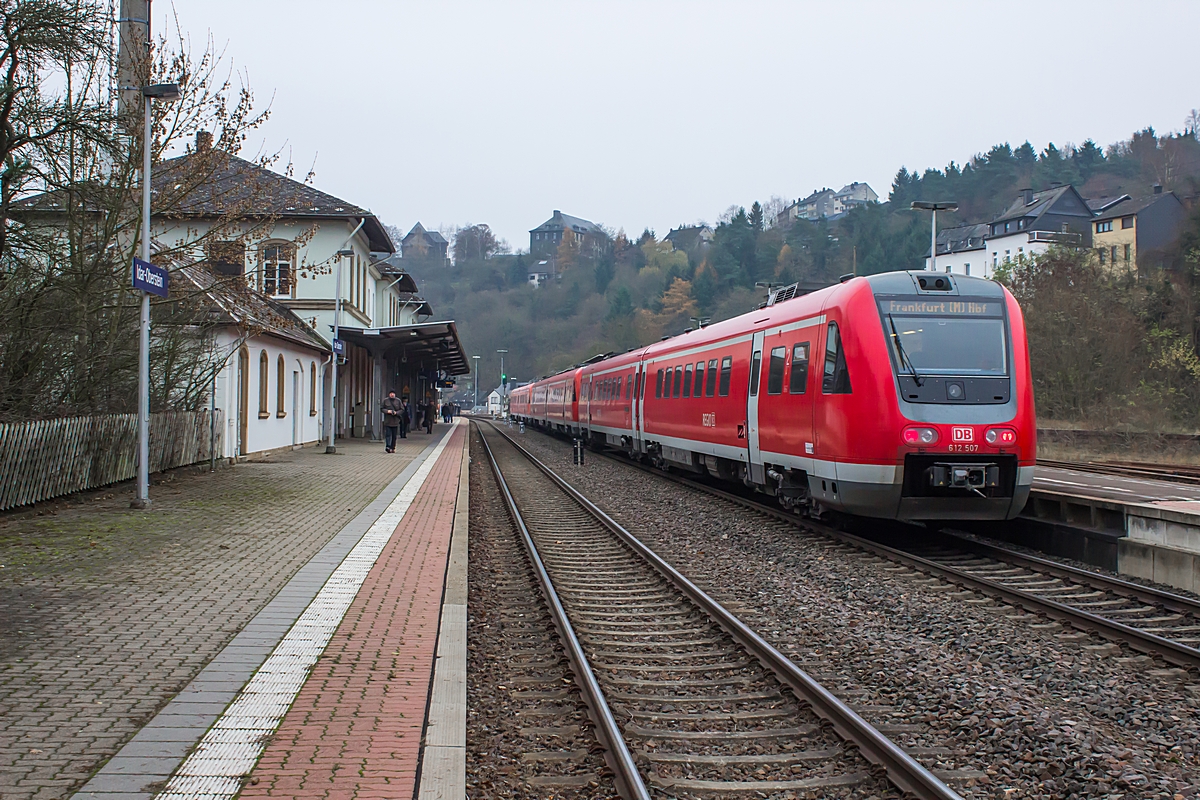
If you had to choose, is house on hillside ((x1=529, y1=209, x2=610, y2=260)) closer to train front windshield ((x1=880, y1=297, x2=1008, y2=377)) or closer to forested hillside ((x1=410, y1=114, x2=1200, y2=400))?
forested hillside ((x1=410, y1=114, x2=1200, y2=400))

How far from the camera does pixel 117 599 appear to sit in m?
7.30

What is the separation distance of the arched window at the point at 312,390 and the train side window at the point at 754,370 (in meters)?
18.8

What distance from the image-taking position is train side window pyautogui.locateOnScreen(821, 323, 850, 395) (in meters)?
10.5

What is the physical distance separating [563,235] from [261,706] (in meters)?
139

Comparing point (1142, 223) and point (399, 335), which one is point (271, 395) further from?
point (1142, 223)

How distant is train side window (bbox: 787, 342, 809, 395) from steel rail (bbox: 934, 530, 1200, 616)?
250cm

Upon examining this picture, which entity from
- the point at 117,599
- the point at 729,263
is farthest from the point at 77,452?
the point at 729,263

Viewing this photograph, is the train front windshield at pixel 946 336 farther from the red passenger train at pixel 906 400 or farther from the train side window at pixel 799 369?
the train side window at pixel 799 369

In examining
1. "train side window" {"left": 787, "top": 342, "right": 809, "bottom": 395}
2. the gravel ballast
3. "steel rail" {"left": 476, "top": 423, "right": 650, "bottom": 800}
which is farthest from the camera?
"train side window" {"left": 787, "top": 342, "right": 809, "bottom": 395}

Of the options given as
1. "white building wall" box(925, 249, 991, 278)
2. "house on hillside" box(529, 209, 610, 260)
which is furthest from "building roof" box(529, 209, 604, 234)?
Result: "white building wall" box(925, 249, 991, 278)

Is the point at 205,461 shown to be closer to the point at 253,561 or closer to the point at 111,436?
the point at 111,436

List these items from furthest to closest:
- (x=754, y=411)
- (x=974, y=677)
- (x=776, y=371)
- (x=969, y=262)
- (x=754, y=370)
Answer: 1. (x=969, y=262)
2. (x=754, y=370)
3. (x=754, y=411)
4. (x=776, y=371)
5. (x=974, y=677)

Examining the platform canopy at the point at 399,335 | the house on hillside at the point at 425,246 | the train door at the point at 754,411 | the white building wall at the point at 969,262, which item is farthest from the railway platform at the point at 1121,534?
the house on hillside at the point at 425,246

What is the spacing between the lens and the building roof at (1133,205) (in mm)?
68188
